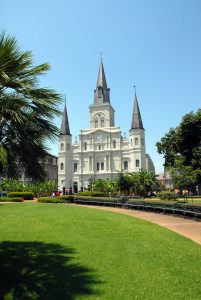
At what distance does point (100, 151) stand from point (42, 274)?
68.5m

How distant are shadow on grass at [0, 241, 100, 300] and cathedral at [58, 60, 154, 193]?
62.9 metres

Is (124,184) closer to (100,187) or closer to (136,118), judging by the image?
(100,187)

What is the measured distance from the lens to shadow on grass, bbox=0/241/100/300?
16.8 feet

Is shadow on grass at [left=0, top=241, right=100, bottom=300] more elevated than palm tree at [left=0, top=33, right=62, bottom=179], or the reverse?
palm tree at [left=0, top=33, right=62, bottom=179]

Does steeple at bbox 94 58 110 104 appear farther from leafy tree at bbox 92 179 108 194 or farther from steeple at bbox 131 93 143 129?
leafy tree at bbox 92 179 108 194

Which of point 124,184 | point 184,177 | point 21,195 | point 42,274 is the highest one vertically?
point 184,177

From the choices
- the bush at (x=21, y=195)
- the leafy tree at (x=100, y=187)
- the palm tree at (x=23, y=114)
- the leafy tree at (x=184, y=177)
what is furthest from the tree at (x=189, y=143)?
the palm tree at (x=23, y=114)

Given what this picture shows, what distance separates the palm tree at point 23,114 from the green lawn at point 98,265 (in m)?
1.83

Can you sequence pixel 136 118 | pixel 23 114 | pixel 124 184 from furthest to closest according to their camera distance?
pixel 136 118 < pixel 124 184 < pixel 23 114

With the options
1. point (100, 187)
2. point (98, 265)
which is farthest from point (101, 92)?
point (98, 265)

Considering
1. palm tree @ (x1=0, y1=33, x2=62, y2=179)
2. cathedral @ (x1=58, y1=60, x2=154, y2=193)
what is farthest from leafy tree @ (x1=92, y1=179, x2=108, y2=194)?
palm tree @ (x1=0, y1=33, x2=62, y2=179)

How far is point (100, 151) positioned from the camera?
7456cm

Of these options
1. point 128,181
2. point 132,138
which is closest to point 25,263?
point 128,181

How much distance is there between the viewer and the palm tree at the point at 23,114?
537 centimetres
